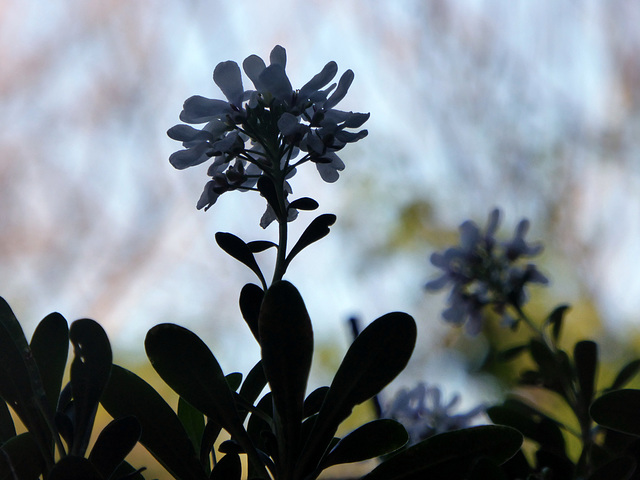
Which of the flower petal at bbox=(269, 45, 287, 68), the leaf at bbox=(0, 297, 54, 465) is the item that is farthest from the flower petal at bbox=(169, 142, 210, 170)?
the leaf at bbox=(0, 297, 54, 465)

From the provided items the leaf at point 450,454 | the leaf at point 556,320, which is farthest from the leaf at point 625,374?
the leaf at point 450,454

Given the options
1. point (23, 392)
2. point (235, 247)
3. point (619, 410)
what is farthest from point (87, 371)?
point (619, 410)

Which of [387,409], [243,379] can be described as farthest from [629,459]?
[387,409]

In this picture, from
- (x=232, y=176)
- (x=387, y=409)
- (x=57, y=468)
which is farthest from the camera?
(x=387, y=409)

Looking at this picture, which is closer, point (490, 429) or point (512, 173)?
point (490, 429)

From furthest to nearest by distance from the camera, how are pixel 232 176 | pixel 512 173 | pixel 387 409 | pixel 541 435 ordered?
pixel 512 173 → pixel 387 409 → pixel 541 435 → pixel 232 176

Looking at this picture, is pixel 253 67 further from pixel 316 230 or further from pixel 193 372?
pixel 193 372

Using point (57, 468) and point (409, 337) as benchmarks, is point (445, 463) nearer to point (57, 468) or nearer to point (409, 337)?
point (409, 337)
